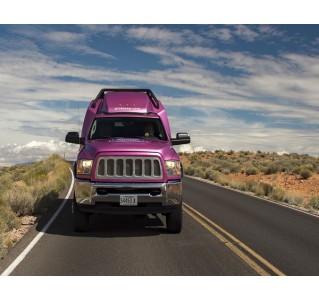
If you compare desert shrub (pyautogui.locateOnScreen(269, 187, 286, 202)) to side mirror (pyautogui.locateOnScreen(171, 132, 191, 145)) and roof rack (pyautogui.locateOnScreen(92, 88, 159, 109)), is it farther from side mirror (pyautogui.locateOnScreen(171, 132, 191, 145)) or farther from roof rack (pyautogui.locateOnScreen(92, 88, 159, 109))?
side mirror (pyautogui.locateOnScreen(171, 132, 191, 145))

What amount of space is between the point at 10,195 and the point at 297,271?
9.24 m

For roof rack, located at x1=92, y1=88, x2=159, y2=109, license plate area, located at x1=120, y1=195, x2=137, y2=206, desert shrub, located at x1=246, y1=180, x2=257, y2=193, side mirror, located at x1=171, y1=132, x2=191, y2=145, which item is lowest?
desert shrub, located at x1=246, y1=180, x2=257, y2=193

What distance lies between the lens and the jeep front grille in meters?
9.46

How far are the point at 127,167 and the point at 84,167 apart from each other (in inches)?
38.3

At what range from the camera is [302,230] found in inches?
451

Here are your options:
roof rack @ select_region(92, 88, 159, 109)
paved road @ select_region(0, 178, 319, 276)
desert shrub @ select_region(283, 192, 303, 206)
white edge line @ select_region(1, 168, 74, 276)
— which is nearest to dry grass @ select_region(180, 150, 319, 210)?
desert shrub @ select_region(283, 192, 303, 206)

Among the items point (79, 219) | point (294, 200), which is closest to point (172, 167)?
point (79, 219)

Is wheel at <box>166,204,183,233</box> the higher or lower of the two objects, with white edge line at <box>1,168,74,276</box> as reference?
higher

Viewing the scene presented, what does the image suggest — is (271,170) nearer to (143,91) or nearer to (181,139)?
(143,91)

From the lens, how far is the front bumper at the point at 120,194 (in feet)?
30.8

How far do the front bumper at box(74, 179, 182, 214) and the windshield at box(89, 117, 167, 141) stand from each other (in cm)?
181

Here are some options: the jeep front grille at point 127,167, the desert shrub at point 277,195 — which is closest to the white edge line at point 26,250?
the jeep front grille at point 127,167

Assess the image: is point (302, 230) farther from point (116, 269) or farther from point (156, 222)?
point (116, 269)
